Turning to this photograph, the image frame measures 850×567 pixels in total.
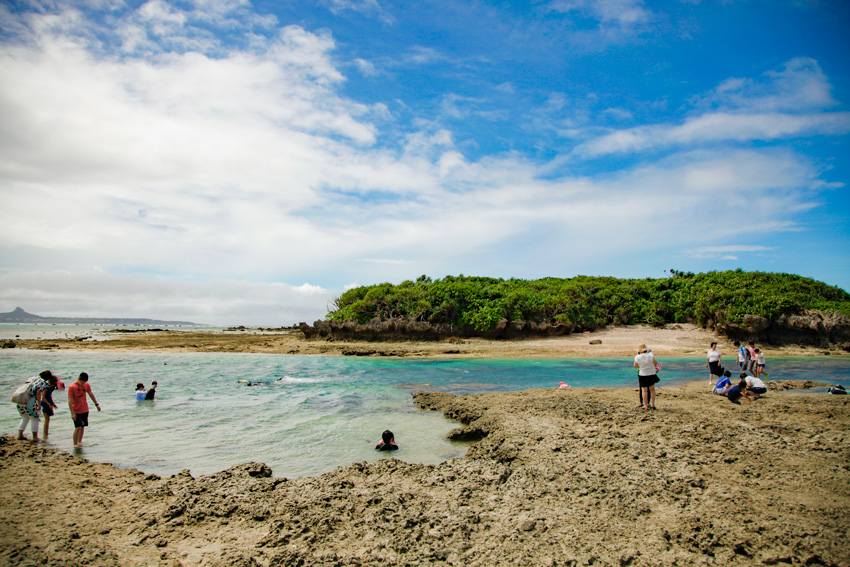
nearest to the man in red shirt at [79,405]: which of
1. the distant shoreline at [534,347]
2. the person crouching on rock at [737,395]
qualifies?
the person crouching on rock at [737,395]

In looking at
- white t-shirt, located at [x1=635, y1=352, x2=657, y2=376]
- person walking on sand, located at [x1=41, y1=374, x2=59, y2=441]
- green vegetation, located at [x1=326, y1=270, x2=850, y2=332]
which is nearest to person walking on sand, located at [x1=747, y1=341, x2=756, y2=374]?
white t-shirt, located at [x1=635, y1=352, x2=657, y2=376]

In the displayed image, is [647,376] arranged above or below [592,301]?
below

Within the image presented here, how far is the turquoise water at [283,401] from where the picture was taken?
8.05m

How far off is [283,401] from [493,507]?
1055 centimetres

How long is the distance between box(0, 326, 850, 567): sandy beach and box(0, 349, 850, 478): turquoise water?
4.34 ft

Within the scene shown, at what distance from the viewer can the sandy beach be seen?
3.93 meters

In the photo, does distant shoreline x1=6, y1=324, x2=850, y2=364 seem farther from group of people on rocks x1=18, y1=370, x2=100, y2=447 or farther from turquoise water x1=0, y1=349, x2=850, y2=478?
group of people on rocks x1=18, y1=370, x2=100, y2=447

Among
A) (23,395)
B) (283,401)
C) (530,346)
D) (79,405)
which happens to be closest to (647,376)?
(283,401)

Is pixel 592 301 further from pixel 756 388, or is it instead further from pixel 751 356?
pixel 756 388

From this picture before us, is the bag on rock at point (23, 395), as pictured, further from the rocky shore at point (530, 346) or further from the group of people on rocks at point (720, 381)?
the rocky shore at point (530, 346)

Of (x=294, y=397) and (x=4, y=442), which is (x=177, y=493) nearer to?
(x=4, y=442)

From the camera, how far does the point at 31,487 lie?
588 cm

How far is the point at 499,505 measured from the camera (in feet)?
16.0

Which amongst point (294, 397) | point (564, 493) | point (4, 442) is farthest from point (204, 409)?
point (564, 493)
